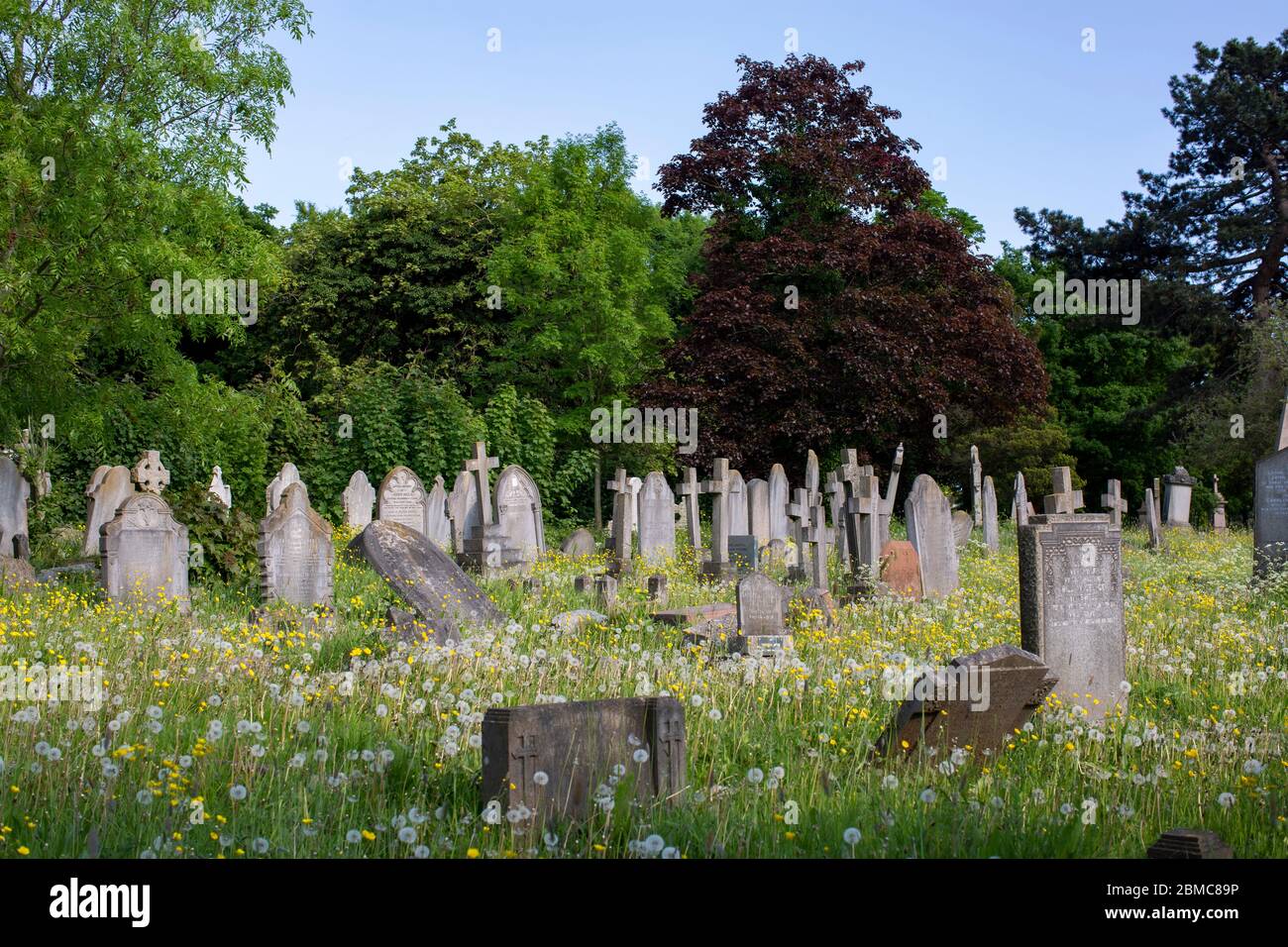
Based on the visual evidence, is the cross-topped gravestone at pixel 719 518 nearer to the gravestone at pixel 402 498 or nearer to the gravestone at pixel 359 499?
the gravestone at pixel 402 498

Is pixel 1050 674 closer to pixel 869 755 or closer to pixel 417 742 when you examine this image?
pixel 869 755

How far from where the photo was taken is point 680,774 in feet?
20.0

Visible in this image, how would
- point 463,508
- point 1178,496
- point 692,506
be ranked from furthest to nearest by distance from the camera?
point 1178,496
point 463,508
point 692,506

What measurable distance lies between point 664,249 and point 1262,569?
1122 inches

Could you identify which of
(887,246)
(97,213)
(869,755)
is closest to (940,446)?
(887,246)

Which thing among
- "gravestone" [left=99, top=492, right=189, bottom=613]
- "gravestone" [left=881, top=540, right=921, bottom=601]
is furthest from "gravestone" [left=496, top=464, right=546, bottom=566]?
"gravestone" [left=99, top=492, right=189, bottom=613]

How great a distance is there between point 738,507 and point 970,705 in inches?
626

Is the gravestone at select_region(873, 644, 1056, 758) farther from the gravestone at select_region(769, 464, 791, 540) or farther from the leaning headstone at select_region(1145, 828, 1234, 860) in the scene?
the gravestone at select_region(769, 464, 791, 540)

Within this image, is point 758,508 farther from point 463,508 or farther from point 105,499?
point 105,499

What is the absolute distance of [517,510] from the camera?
68.8ft

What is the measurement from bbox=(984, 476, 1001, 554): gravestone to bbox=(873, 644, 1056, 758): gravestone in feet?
52.4

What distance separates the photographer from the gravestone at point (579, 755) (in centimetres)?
545

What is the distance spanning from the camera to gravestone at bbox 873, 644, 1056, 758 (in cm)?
680

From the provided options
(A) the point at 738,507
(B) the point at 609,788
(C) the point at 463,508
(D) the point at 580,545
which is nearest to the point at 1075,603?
(B) the point at 609,788
